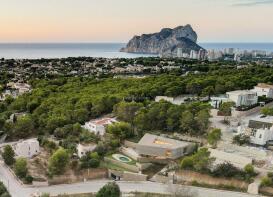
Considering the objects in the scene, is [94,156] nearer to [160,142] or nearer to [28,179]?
[28,179]

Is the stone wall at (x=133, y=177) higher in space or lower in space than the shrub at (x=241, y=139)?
lower

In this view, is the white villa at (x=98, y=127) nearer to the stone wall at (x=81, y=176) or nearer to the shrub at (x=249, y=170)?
the stone wall at (x=81, y=176)

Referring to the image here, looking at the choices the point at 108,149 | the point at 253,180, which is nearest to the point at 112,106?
the point at 108,149

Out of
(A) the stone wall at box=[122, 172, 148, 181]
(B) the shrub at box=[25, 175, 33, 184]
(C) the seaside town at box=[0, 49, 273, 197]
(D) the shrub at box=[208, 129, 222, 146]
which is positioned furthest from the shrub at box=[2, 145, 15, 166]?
(D) the shrub at box=[208, 129, 222, 146]

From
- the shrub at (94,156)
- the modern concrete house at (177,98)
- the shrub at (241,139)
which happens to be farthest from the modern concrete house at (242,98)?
the shrub at (94,156)

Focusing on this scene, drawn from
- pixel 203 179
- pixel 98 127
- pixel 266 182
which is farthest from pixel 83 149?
pixel 266 182

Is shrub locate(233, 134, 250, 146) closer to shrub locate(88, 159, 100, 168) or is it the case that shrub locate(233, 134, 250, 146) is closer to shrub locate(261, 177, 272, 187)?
shrub locate(261, 177, 272, 187)

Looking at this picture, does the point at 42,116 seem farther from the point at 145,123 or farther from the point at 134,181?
the point at 134,181
